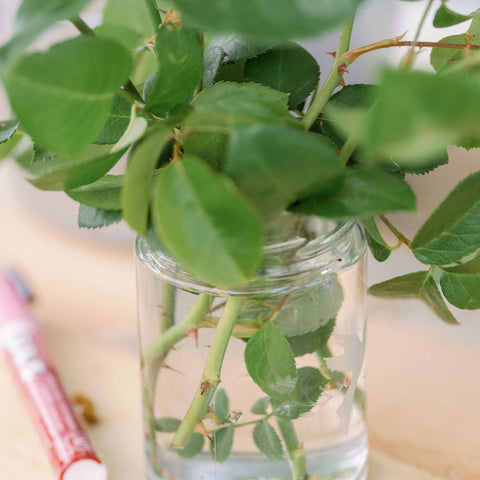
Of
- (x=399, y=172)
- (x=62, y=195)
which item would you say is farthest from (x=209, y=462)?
(x=62, y=195)

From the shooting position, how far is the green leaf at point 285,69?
0.74ft

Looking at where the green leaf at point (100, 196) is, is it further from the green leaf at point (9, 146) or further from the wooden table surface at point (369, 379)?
the wooden table surface at point (369, 379)

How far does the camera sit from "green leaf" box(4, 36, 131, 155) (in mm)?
149

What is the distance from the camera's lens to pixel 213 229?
5.6 inches

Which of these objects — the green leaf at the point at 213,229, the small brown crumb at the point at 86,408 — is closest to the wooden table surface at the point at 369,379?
the small brown crumb at the point at 86,408

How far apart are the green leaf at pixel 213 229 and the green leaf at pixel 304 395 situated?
11 centimetres

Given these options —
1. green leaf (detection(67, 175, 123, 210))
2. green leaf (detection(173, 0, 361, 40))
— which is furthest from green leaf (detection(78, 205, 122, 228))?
green leaf (detection(173, 0, 361, 40))

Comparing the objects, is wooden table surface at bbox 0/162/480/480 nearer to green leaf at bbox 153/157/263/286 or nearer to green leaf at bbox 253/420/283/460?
green leaf at bbox 253/420/283/460

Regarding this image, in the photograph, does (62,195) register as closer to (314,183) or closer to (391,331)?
(391,331)

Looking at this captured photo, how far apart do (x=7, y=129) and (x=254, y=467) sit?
0.15 metres

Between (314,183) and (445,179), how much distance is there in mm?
222

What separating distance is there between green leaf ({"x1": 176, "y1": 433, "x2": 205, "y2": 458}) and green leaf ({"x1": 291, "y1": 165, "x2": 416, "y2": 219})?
0.12 m

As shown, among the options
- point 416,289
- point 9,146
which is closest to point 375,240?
point 416,289

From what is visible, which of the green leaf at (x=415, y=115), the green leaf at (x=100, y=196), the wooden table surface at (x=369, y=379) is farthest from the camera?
the wooden table surface at (x=369, y=379)
